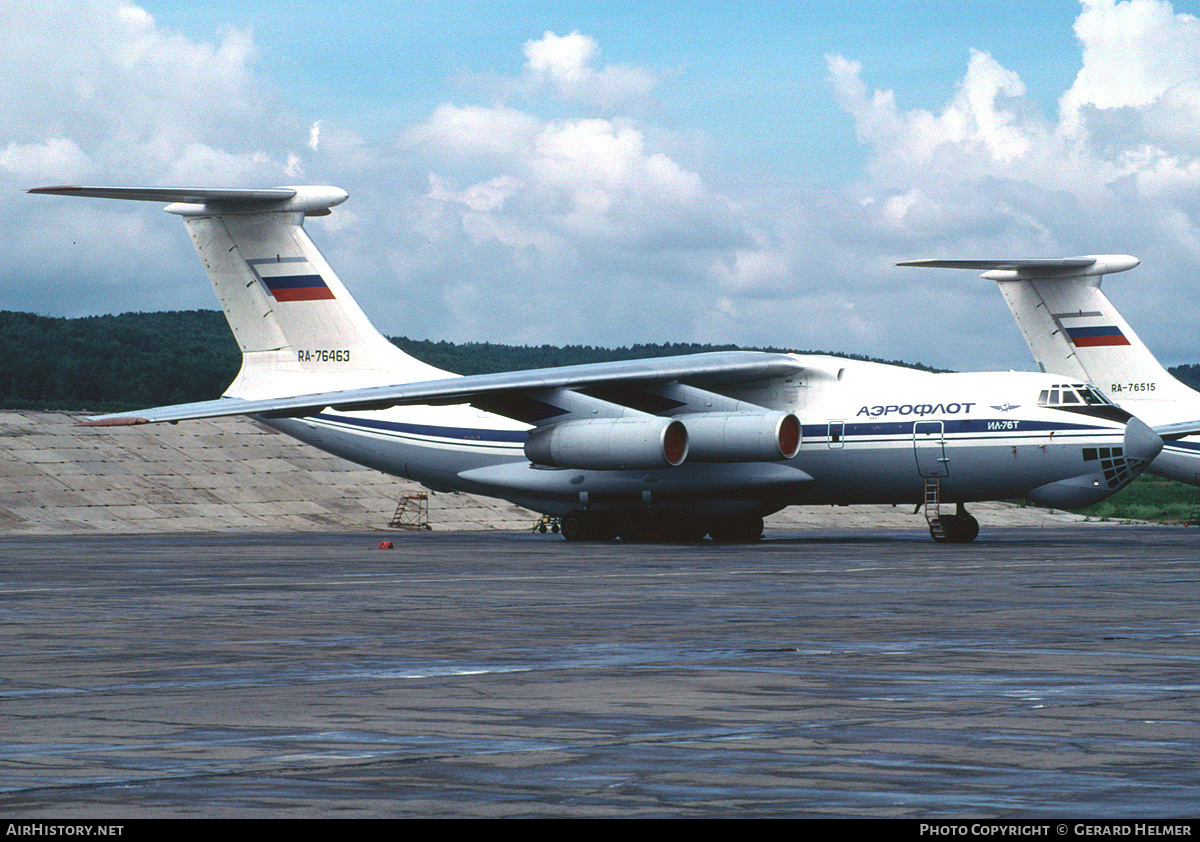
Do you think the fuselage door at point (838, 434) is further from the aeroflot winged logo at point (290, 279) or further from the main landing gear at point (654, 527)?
the aeroflot winged logo at point (290, 279)

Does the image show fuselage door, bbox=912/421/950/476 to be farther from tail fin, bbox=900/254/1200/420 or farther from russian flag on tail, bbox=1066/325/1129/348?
russian flag on tail, bbox=1066/325/1129/348

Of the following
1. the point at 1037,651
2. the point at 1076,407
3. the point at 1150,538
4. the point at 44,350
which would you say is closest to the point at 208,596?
the point at 1037,651

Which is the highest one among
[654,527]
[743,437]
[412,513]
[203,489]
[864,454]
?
[743,437]

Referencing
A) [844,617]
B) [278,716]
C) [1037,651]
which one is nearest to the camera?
[278,716]

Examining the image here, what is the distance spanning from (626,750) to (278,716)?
187cm

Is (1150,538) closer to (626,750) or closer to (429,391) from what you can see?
(429,391)

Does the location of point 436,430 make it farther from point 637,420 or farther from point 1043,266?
point 1043,266

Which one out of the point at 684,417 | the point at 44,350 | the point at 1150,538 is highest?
the point at 44,350

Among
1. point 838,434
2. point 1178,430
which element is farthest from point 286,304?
point 1178,430

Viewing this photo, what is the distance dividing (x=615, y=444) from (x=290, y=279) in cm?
855

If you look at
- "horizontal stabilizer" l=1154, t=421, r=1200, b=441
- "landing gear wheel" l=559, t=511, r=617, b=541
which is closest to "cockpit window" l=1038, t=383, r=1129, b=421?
"horizontal stabilizer" l=1154, t=421, r=1200, b=441

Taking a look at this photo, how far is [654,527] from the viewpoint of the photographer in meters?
32.3

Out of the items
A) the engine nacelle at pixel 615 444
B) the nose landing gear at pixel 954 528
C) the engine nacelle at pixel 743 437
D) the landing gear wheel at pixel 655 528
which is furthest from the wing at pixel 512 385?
the nose landing gear at pixel 954 528

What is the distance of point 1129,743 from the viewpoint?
21.3 feet
